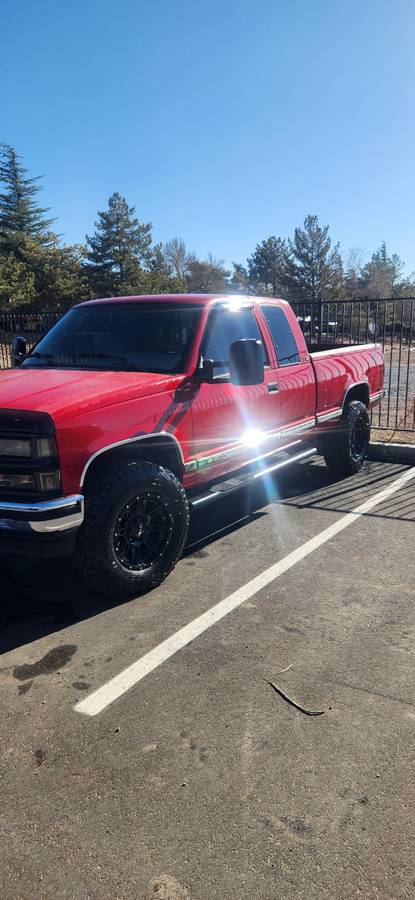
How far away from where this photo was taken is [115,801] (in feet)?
7.42

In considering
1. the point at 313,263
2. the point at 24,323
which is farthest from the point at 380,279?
the point at 24,323

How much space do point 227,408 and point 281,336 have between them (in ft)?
4.60

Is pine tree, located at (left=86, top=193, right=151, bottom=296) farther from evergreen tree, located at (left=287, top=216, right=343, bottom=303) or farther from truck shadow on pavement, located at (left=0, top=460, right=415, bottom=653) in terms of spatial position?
truck shadow on pavement, located at (left=0, top=460, right=415, bottom=653)

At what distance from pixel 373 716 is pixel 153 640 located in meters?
1.30

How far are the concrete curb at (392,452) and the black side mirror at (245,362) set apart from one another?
4.24 m

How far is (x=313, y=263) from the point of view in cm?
6931

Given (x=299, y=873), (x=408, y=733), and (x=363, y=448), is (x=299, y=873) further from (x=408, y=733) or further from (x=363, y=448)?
(x=363, y=448)

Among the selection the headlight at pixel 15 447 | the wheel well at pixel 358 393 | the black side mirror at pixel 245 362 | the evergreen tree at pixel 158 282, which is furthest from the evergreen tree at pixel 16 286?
the headlight at pixel 15 447

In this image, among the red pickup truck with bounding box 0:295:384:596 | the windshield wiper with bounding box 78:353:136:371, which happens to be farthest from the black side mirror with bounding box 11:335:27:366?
the windshield wiper with bounding box 78:353:136:371

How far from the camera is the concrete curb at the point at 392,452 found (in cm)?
784

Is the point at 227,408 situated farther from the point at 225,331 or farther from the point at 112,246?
the point at 112,246

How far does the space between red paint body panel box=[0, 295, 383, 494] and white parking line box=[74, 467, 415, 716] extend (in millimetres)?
882

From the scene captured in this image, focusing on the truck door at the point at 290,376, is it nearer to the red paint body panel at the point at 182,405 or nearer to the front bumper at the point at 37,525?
the red paint body panel at the point at 182,405

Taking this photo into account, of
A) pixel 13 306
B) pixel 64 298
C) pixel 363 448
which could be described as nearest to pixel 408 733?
pixel 363 448
